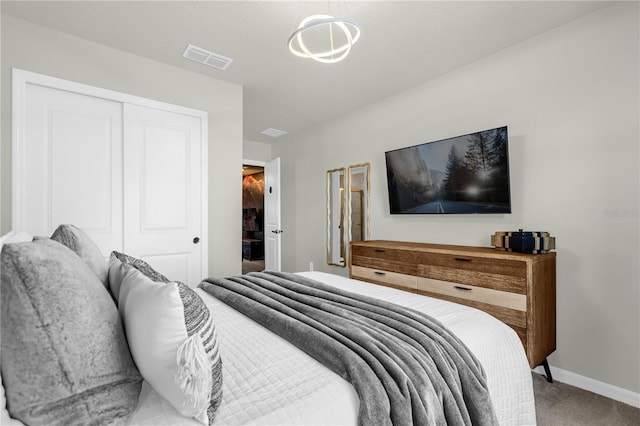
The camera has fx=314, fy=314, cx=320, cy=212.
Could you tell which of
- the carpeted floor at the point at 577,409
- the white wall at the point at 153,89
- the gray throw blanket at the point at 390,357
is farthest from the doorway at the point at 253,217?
the gray throw blanket at the point at 390,357

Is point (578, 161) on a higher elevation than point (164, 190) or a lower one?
higher

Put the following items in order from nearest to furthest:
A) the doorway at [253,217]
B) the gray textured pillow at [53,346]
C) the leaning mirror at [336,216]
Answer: the gray textured pillow at [53,346] < the leaning mirror at [336,216] < the doorway at [253,217]

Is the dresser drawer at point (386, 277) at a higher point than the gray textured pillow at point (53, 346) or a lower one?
lower

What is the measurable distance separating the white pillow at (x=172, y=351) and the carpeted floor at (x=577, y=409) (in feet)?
6.66

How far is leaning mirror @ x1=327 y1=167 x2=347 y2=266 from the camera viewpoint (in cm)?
448

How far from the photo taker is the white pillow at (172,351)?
748 mm

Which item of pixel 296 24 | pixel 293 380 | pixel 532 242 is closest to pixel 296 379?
pixel 293 380

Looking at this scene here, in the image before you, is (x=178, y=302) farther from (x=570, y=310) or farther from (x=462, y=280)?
(x=570, y=310)

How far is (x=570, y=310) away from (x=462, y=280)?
2.56ft

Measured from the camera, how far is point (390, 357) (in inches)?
41.4

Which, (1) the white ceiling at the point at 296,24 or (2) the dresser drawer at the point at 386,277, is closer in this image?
(1) the white ceiling at the point at 296,24

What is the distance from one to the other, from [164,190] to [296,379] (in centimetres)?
260

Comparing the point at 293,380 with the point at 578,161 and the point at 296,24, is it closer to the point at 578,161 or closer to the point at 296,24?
the point at 296,24

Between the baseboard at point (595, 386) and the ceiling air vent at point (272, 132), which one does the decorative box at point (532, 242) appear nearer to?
the baseboard at point (595, 386)
